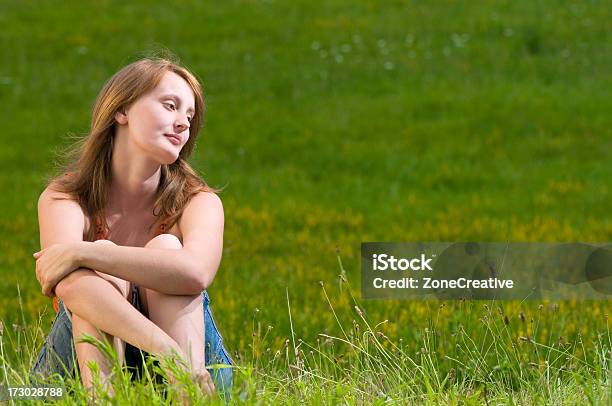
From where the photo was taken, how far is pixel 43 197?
3.84 meters

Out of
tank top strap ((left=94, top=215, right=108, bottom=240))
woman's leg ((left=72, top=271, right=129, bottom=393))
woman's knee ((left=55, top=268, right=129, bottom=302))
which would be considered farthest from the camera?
tank top strap ((left=94, top=215, right=108, bottom=240))

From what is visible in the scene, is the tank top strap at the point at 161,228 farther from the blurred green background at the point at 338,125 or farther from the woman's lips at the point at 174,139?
the blurred green background at the point at 338,125

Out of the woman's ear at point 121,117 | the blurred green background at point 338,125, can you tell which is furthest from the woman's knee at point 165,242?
the blurred green background at point 338,125

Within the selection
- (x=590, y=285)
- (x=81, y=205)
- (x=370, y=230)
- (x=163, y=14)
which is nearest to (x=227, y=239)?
(x=370, y=230)

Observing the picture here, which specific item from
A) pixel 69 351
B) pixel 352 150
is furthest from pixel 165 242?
pixel 352 150

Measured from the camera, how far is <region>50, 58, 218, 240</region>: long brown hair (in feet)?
12.4

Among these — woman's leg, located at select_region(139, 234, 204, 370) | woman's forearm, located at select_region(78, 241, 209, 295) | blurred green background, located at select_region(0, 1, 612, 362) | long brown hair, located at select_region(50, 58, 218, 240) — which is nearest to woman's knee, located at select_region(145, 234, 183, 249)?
woman's leg, located at select_region(139, 234, 204, 370)

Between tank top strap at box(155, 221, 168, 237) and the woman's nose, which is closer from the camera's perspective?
the woman's nose

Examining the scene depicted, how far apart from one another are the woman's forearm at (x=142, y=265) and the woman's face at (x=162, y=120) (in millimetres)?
388

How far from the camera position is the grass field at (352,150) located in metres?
4.98

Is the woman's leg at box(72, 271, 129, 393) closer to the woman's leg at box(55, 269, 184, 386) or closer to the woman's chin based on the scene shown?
the woman's leg at box(55, 269, 184, 386)

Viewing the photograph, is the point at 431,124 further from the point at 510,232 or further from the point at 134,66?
the point at 134,66

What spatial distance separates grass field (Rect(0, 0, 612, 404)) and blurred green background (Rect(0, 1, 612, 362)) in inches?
1.4

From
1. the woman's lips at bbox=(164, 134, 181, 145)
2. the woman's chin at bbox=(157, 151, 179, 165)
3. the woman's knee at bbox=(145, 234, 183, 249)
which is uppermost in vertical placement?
the woman's lips at bbox=(164, 134, 181, 145)
